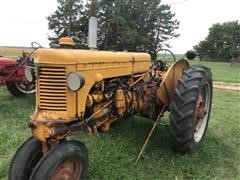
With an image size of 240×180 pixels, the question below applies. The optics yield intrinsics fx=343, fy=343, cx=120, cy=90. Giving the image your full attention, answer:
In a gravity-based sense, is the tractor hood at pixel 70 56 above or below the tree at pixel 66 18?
below

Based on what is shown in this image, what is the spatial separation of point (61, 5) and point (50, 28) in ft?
9.89

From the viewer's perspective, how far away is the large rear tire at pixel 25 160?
11.7ft

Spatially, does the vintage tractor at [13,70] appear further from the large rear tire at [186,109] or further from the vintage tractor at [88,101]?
the large rear tire at [186,109]

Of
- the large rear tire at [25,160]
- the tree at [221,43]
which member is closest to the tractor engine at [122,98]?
the large rear tire at [25,160]

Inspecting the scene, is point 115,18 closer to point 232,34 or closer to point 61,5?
point 61,5

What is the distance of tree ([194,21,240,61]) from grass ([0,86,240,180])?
5532cm

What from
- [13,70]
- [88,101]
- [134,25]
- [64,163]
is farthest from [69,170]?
[134,25]

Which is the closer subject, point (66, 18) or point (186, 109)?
point (186, 109)

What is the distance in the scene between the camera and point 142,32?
40.9 meters

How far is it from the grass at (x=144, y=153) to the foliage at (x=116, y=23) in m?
28.8

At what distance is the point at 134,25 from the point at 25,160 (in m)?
37.6

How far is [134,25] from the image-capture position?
40.1 m

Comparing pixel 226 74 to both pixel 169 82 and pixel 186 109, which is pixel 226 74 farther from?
pixel 186 109

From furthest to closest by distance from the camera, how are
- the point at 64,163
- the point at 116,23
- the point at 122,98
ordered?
the point at 116,23, the point at 122,98, the point at 64,163
